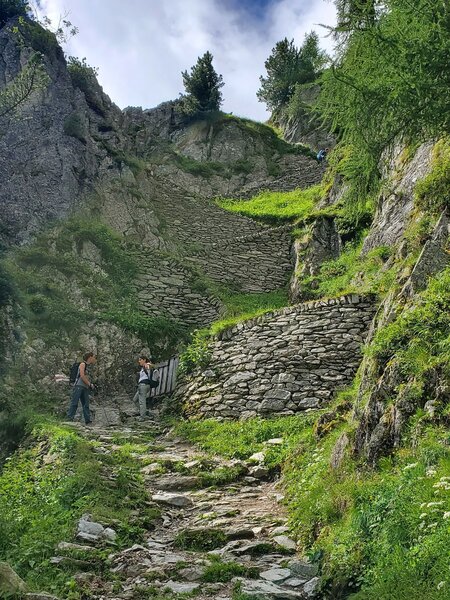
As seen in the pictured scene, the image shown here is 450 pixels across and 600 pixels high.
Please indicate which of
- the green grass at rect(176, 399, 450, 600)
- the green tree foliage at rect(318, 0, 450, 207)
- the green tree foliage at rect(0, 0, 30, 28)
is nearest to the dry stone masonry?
the green grass at rect(176, 399, 450, 600)

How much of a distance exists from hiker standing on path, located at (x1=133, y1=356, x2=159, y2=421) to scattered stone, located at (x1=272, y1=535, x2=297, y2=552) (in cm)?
739

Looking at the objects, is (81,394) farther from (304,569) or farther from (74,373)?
(304,569)

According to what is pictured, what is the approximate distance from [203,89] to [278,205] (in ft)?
61.6

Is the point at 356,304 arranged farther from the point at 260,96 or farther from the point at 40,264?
the point at 260,96

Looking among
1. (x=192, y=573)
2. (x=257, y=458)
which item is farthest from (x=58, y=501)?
(x=257, y=458)

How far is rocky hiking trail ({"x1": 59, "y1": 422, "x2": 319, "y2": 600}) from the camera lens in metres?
5.43

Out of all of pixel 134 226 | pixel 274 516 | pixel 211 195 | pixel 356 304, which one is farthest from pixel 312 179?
pixel 274 516

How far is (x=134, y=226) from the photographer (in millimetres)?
23547

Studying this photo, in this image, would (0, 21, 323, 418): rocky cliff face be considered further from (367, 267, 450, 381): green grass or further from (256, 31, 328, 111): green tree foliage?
(256, 31, 328, 111): green tree foliage

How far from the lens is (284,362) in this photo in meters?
12.9

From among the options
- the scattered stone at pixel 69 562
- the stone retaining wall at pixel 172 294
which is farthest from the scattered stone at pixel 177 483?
the stone retaining wall at pixel 172 294

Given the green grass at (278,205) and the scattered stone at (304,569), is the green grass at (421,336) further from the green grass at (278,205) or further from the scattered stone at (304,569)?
the green grass at (278,205)

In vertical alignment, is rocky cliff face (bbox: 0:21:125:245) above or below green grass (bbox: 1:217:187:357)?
above

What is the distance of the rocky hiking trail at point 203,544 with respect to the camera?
214 inches
